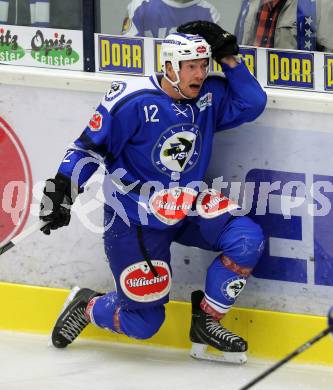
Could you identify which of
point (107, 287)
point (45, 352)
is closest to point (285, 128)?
point (107, 287)

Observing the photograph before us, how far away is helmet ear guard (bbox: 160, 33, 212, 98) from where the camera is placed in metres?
3.62

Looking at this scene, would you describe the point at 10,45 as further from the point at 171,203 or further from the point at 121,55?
the point at 171,203

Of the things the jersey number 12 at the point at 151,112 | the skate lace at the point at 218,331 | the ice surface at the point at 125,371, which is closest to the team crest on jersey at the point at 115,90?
the jersey number 12 at the point at 151,112

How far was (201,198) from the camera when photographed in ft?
12.6

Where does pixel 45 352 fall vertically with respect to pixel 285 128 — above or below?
below

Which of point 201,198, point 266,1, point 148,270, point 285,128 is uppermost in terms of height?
point 266,1

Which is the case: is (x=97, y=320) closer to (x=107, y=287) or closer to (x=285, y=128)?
(x=107, y=287)

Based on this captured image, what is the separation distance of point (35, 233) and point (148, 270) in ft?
1.93

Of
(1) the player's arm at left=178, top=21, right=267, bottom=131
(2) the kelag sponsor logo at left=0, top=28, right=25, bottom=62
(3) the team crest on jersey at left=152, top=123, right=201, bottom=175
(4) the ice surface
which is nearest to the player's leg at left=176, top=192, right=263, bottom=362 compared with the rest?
(4) the ice surface

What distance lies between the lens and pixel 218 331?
12.8 ft

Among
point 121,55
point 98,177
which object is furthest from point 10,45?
point 98,177

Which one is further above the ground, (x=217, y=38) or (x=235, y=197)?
(x=217, y=38)

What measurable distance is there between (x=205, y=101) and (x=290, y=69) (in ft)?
1.28

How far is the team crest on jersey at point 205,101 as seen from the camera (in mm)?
3762
